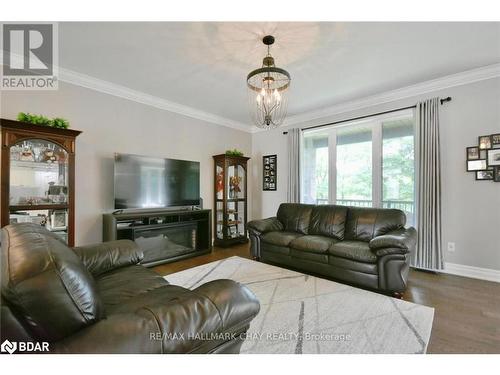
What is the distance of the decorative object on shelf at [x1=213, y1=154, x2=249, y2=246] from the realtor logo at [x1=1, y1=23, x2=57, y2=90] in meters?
2.69

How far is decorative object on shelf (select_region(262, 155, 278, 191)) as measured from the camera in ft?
17.1

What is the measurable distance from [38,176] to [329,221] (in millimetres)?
3693

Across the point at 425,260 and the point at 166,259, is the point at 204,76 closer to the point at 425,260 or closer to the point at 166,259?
the point at 166,259

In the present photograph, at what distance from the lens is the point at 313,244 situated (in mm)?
3041

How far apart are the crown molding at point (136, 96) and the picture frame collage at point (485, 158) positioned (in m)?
3.93

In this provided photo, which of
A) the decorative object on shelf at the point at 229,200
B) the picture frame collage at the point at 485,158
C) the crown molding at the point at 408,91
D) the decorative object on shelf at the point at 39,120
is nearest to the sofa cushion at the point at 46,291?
the decorative object on shelf at the point at 39,120

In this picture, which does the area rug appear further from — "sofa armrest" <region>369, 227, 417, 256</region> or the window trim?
the window trim

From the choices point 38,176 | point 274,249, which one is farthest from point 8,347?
point 274,249

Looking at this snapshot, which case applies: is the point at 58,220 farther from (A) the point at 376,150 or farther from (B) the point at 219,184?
(A) the point at 376,150

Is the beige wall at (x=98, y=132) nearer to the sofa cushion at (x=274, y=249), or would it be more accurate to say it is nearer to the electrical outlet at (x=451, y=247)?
the sofa cushion at (x=274, y=249)

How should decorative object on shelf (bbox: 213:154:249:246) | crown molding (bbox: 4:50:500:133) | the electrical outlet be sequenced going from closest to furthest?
1. crown molding (bbox: 4:50:500:133)
2. the electrical outlet
3. decorative object on shelf (bbox: 213:154:249:246)

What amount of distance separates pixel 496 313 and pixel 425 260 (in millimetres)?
1173

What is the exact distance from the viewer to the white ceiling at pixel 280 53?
221 cm

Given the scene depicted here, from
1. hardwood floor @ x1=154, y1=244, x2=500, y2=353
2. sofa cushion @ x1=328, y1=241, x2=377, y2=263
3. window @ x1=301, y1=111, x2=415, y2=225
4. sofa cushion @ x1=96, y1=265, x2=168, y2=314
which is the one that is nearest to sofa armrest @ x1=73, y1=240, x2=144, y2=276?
sofa cushion @ x1=96, y1=265, x2=168, y2=314
